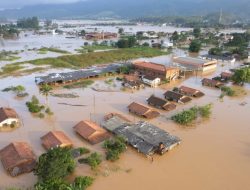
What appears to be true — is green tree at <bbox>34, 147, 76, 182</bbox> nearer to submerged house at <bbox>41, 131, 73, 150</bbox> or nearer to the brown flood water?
the brown flood water

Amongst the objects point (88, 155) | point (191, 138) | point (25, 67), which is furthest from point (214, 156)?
point (25, 67)

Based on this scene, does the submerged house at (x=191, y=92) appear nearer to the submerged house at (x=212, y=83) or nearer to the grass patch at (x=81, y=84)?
the submerged house at (x=212, y=83)

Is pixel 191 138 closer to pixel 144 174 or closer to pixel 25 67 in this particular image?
pixel 144 174

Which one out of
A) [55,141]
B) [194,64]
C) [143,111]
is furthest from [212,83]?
[55,141]

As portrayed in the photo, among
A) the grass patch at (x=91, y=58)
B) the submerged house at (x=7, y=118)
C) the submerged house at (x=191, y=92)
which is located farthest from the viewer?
the grass patch at (x=91, y=58)

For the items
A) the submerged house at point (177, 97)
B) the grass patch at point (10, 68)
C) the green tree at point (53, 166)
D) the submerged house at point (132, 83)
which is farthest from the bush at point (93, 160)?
the grass patch at point (10, 68)

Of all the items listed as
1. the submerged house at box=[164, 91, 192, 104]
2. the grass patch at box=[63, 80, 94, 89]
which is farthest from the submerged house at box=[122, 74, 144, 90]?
the submerged house at box=[164, 91, 192, 104]
